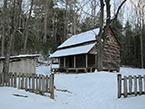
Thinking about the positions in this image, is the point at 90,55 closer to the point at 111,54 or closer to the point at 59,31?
the point at 111,54

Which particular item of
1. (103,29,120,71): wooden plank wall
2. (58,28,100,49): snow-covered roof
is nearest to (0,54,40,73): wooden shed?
(58,28,100,49): snow-covered roof

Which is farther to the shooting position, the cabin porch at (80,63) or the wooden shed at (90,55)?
the wooden shed at (90,55)

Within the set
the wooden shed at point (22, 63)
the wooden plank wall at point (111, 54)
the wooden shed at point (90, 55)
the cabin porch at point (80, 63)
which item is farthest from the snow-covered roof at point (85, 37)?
the wooden shed at point (22, 63)


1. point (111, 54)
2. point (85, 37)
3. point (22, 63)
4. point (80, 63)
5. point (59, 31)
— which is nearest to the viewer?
point (22, 63)

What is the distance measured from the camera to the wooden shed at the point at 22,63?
600 inches

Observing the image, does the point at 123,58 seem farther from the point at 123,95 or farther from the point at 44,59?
the point at 123,95

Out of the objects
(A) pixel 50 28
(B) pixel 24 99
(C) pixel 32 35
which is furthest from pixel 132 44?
(B) pixel 24 99

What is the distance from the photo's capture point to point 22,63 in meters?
15.7

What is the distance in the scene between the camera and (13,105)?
17.7ft

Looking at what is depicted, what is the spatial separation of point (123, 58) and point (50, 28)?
26.0 m

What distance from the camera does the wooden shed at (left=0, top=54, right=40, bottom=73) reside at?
15241mm

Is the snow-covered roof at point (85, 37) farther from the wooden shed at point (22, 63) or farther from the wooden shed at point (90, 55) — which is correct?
the wooden shed at point (22, 63)

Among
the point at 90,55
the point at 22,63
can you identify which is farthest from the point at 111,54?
the point at 22,63

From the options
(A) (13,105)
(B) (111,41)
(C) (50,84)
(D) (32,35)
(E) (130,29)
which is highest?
(E) (130,29)
